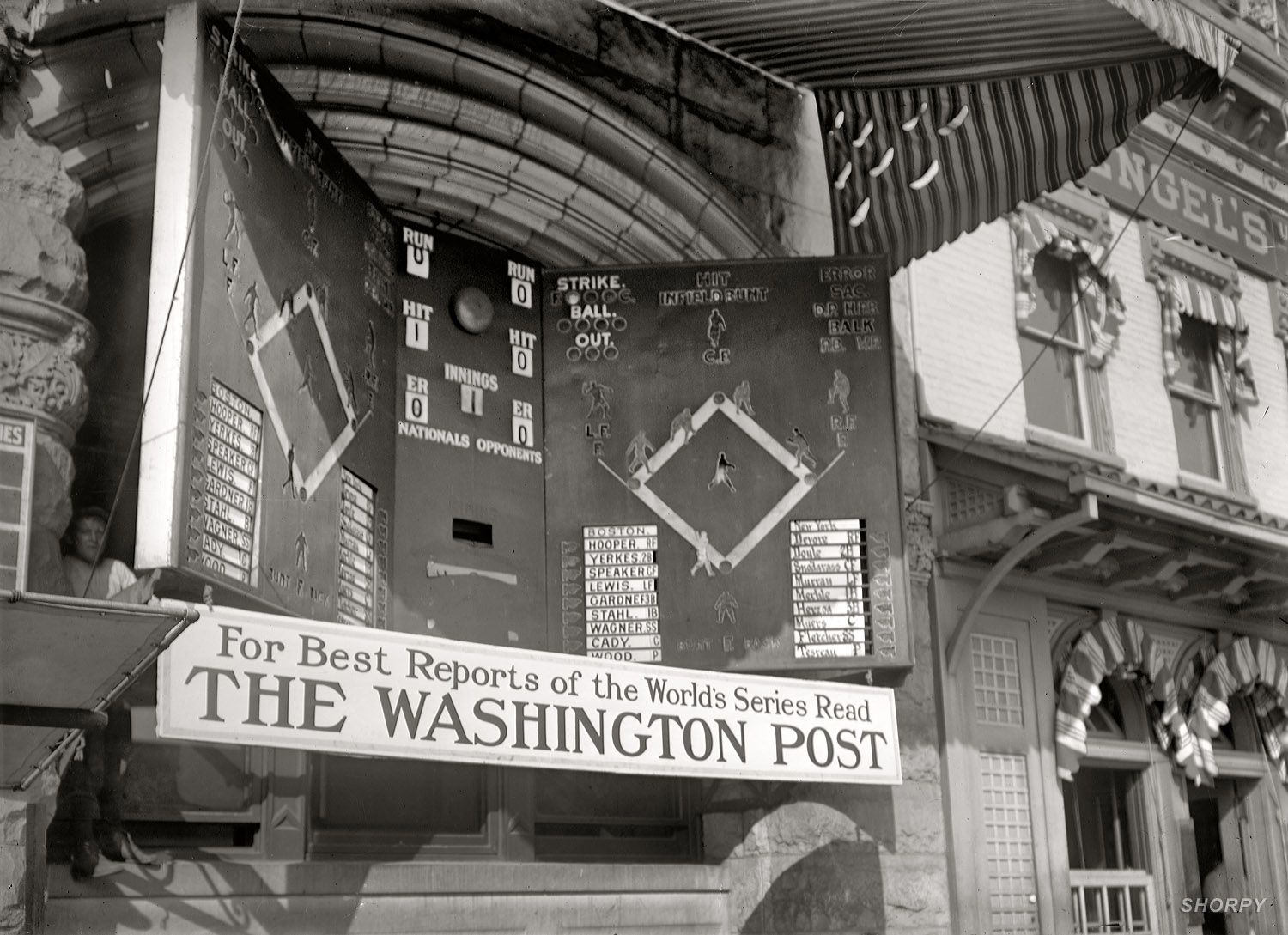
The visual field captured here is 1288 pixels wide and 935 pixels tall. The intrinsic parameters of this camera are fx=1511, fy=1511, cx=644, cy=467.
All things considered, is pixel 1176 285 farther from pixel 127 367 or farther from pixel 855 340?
pixel 127 367

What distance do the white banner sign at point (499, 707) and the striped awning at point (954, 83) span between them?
3.28 meters

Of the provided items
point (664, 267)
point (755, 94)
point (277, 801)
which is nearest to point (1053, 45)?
point (755, 94)

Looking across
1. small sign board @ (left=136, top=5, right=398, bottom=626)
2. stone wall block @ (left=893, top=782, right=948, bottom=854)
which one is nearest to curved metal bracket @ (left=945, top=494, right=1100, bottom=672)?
stone wall block @ (left=893, top=782, right=948, bottom=854)

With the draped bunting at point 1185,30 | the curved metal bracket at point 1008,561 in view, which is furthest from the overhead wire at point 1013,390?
the curved metal bracket at point 1008,561

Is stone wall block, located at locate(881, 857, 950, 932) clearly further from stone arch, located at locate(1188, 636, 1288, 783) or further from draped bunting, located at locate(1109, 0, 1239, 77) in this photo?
draped bunting, located at locate(1109, 0, 1239, 77)

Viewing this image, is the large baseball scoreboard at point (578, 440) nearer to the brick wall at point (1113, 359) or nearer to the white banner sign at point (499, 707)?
the white banner sign at point (499, 707)

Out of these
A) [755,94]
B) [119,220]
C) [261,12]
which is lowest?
[119,220]

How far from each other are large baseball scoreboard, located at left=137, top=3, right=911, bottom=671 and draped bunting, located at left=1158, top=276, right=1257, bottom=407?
5.58 metres

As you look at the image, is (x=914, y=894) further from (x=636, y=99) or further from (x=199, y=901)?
(x=636, y=99)

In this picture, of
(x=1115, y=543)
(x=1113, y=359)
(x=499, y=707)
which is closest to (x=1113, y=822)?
(x=1115, y=543)

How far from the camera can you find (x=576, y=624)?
8086 millimetres

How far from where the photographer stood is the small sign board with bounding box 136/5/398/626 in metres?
5.80

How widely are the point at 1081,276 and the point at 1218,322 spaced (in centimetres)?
196

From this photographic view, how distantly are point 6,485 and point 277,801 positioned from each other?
7.05 ft
